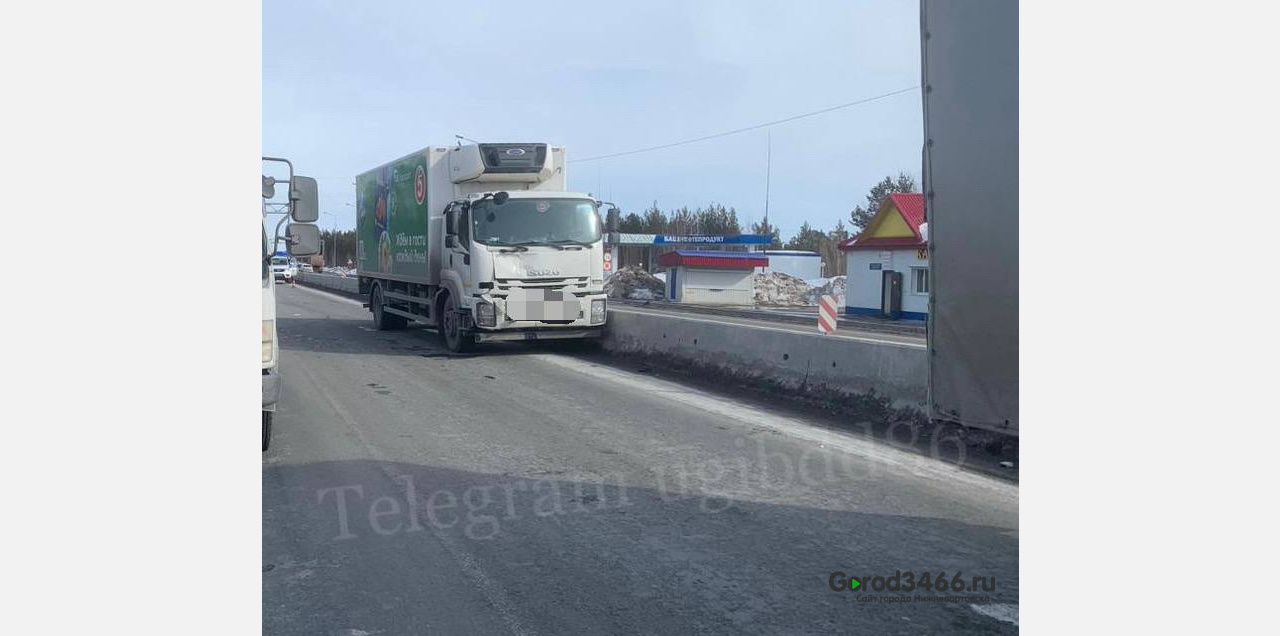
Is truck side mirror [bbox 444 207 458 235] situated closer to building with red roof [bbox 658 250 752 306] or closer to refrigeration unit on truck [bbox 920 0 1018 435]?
refrigeration unit on truck [bbox 920 0 1018 435]

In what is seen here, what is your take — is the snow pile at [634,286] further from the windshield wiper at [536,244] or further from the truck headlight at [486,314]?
the truck headlight at [486,314]

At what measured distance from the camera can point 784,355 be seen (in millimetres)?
11336

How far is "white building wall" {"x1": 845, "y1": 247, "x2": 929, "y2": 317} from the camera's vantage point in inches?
1344

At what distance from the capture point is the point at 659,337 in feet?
47.3

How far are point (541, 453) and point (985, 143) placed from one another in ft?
14.6

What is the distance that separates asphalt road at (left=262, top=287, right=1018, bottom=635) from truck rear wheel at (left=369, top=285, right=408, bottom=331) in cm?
1014

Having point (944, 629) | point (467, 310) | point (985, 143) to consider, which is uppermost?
point (985, 143)

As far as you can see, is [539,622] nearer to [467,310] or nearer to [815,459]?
[815,459]

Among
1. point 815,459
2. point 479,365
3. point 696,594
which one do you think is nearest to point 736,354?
point 479,365

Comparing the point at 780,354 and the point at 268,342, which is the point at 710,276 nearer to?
the point at 780,354

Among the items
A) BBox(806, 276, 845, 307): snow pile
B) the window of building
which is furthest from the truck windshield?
BBox(806, 276, 845, 307): snow pile

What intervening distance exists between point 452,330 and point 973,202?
12118mm

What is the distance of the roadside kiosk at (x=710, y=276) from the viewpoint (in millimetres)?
43750

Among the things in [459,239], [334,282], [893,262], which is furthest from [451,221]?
[334,282]
